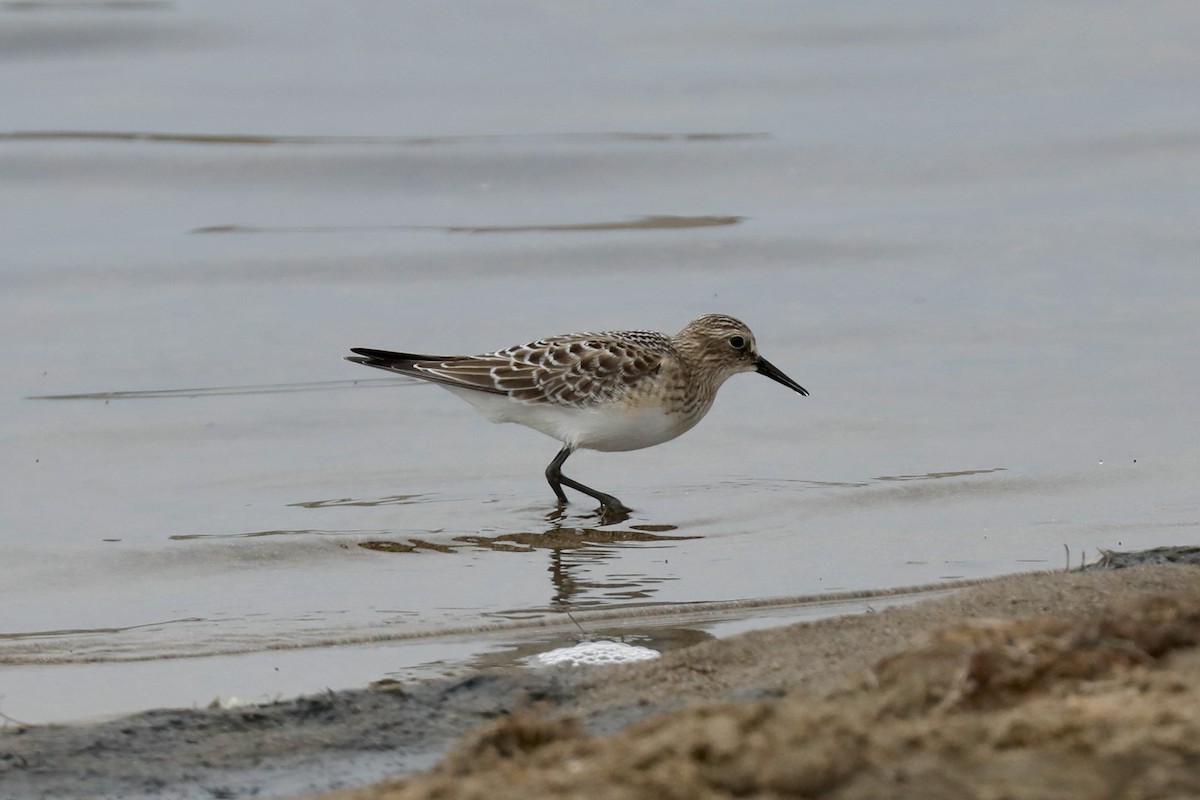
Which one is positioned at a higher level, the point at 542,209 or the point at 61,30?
the point at 61,30

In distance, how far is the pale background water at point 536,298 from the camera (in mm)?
6340

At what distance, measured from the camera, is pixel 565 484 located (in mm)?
7543

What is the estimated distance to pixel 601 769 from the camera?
2.98 metres

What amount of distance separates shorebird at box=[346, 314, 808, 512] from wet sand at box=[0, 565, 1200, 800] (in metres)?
2.82

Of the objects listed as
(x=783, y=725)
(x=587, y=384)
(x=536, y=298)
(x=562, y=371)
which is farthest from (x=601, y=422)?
(x=783, y=725)

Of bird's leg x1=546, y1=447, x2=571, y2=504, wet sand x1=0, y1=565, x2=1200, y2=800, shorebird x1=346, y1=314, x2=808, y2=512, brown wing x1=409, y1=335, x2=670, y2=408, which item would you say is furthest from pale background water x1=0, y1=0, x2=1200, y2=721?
wet sand x1=0, y1=565, x2=1200, y2=800

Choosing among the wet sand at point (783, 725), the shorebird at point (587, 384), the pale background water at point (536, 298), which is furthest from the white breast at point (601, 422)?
the wet sand at point (783, 725)

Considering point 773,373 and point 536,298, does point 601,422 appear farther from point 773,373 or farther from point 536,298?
point 536,298

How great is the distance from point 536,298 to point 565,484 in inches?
132

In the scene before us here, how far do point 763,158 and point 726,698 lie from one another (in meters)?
9.90

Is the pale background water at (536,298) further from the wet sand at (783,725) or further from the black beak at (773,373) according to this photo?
the wet sand at (783,725)

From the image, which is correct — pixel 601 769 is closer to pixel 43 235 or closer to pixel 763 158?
pixel 43 235

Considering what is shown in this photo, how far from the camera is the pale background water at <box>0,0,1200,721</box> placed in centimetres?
634

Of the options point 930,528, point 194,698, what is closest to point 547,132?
point 930,528
